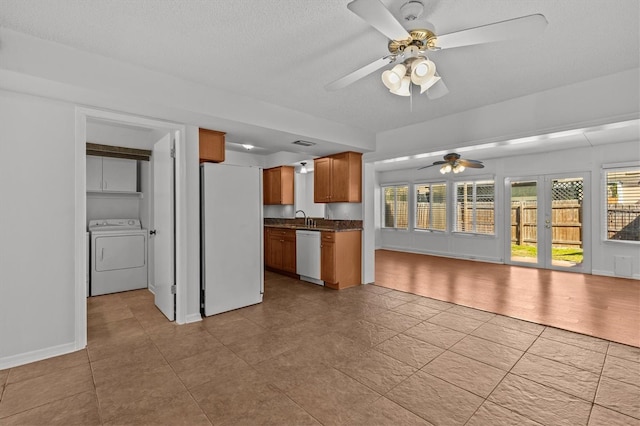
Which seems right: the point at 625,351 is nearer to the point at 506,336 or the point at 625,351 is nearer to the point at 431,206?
the point at 506,336

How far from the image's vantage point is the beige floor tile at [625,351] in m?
2.56

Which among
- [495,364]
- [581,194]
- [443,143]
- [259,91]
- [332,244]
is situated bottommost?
[495,364]

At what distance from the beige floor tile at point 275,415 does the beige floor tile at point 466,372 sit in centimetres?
106

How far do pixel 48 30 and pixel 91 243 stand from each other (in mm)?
3136

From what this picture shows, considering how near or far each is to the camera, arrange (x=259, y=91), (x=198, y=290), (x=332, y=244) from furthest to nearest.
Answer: (x=332, y=244) < (x=198, y=290) < (x=259, y=91)

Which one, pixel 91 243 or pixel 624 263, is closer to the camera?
pixel 91 243

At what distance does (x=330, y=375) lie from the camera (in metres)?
2.30

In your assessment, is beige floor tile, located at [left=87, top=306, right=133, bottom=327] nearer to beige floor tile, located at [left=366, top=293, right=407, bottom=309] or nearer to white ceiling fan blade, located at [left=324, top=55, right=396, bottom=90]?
beige floor tile, located at [left=366, top=293, right=407, bottom=309]

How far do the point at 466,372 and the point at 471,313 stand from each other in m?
1.52

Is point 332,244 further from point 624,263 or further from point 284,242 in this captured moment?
point 624,263

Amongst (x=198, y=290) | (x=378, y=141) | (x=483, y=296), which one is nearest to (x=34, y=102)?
(x=198, y=290)

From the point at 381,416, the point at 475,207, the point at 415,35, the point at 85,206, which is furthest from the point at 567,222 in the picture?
the point at 85,206

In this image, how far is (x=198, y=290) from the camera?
351 centimetres

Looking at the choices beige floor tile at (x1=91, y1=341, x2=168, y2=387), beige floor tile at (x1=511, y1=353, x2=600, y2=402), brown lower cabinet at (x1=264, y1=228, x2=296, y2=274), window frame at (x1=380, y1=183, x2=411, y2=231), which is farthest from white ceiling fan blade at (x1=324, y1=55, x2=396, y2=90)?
Answer: window frame at (x1=380, y1=183, x2=411, y2=231)
